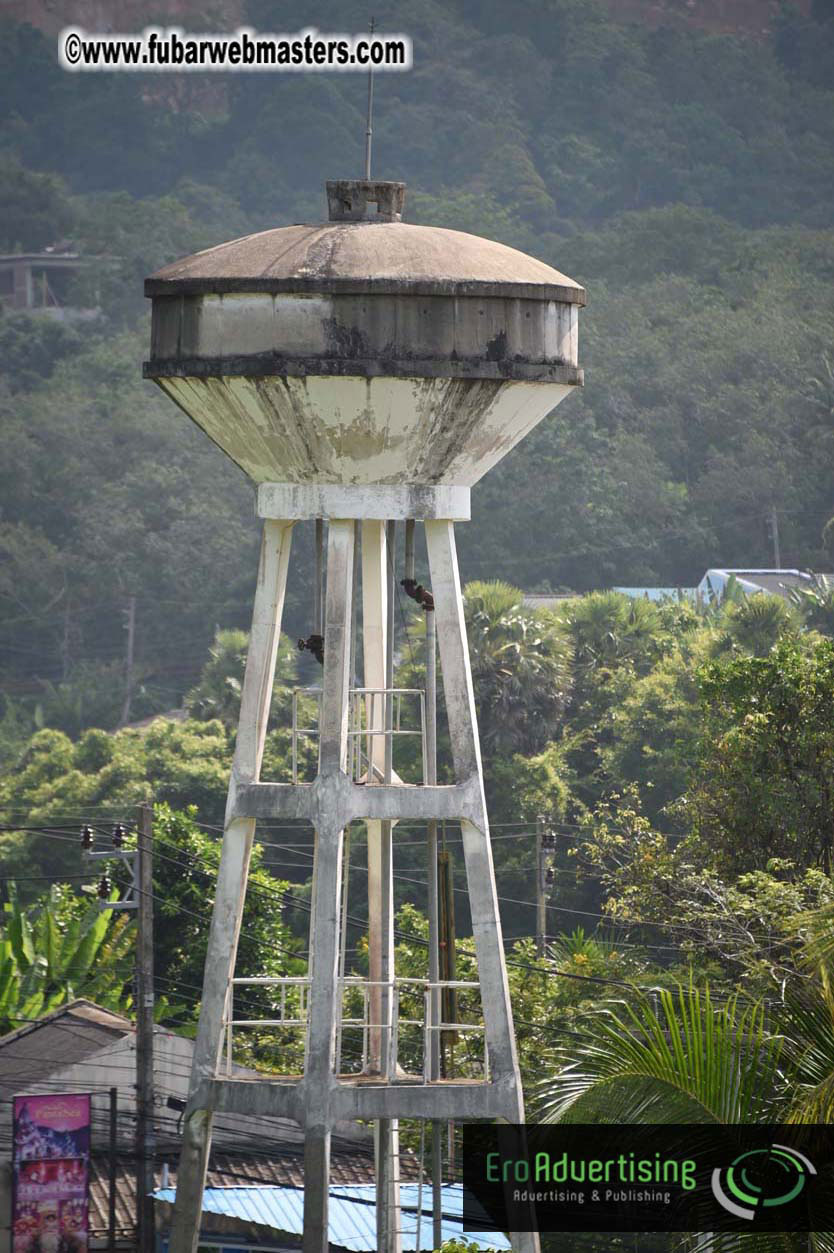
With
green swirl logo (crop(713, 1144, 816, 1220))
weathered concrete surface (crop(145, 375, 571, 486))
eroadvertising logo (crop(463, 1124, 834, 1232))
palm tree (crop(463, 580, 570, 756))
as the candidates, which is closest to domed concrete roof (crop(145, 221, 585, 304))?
weathered concrete surface (crop(145, 375, 571, 486))

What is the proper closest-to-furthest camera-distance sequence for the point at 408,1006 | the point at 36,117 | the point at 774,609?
the point at 408,1006
the point at 774,609
the point at 36,117

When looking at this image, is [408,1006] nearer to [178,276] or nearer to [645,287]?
[178,276]

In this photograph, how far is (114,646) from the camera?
87.6 m

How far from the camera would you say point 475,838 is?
17109mm

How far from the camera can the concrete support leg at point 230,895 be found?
16953 millimetres

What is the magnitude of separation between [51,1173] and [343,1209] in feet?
14.1

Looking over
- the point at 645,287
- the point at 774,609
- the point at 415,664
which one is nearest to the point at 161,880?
the point at 415,664

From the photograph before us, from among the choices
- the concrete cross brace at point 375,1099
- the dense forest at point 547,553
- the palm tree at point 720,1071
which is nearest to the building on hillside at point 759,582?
the dense forest at point 547,553

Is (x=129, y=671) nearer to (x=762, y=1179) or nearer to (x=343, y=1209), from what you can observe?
(x=343, y=1209)

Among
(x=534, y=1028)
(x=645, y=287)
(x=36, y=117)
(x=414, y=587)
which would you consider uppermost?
(x=36, y=117)

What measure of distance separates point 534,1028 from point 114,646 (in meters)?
61.4

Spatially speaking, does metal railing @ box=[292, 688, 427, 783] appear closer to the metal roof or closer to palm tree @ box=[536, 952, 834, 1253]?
palm tree @ box=[536, 952, 834, 1253]

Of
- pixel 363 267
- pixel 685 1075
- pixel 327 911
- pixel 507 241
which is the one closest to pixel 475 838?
pixel 327 911

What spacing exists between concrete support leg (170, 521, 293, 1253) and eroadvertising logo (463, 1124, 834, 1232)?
2218mm
